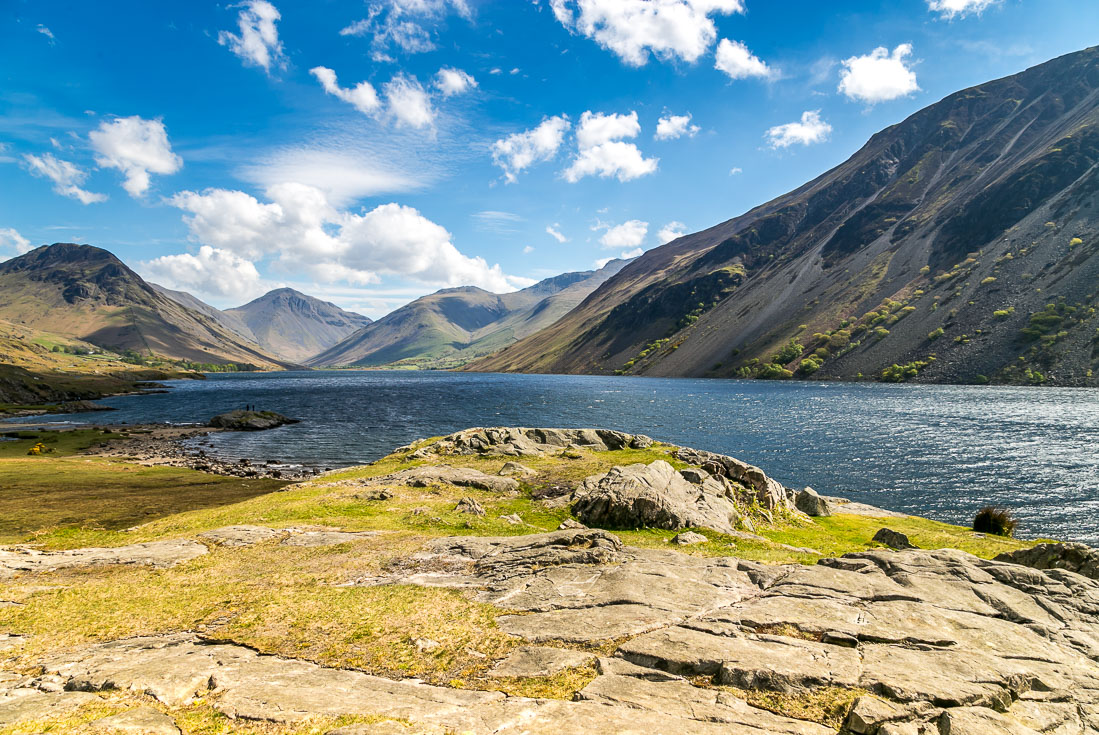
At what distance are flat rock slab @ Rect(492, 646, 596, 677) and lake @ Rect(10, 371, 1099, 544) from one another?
Answer: 1678 inches

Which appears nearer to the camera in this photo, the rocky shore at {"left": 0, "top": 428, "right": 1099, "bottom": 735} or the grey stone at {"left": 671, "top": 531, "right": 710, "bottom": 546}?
the rocky shore at {"left": 0, "top": 428, "right": 1099, "bottom": 735}

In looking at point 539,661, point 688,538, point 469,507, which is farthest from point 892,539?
point 539,661

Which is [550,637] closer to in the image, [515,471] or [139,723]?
[139,723]

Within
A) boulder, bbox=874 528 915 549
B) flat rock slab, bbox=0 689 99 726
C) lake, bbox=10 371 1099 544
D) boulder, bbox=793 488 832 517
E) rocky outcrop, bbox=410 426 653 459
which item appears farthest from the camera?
lake, bbox=10 371 1099 544

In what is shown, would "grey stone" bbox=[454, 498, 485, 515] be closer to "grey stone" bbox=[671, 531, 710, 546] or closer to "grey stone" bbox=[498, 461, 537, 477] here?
"grey stone" bbox=[498, 461, 537, 477]

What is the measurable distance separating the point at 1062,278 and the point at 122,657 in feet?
680

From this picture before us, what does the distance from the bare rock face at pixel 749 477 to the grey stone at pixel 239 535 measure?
2670cm

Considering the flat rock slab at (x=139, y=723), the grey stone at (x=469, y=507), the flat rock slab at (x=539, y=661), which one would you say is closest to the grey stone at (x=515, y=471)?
the grey stone at (x=469, y=507)

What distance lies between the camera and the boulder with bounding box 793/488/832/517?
36.6 metres

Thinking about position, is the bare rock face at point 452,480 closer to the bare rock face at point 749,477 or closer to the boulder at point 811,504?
the bare rock face at point 749,477

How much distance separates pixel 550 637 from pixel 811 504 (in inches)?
1225

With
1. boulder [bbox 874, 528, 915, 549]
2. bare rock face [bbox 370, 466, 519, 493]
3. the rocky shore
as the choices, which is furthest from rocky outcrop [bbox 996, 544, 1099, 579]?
bare rock face [bbox 370, 466, 519, 493]

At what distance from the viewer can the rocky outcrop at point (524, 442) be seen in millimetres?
46312

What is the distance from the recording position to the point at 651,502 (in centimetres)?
2617
